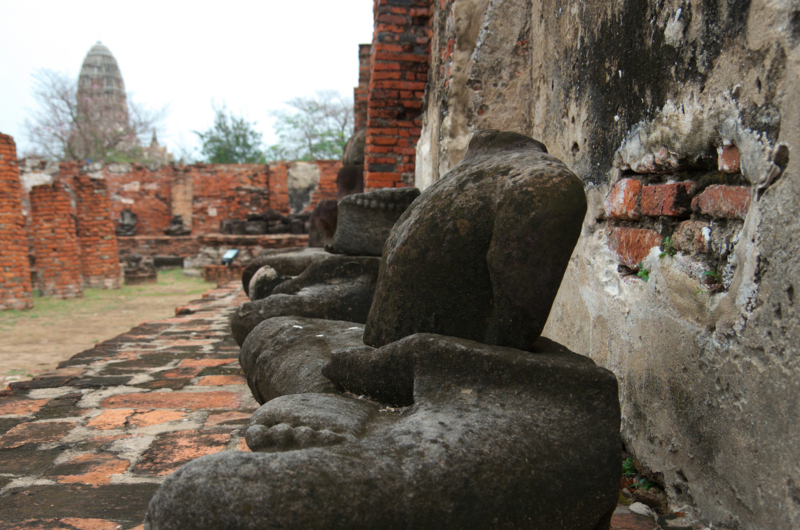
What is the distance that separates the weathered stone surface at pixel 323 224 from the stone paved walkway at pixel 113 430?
2183 millimetres

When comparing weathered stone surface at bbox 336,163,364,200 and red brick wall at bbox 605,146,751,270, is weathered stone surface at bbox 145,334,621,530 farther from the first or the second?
weathered stone surface at bbox 336,163,364,200

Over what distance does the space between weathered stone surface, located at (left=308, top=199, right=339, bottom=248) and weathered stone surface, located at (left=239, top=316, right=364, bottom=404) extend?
12.8ft

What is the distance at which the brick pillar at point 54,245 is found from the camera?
977 cm

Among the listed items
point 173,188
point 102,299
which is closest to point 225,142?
point 173,188

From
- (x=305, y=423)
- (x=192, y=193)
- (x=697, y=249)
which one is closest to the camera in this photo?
(x=305, y=423)

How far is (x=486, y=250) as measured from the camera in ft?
4.71

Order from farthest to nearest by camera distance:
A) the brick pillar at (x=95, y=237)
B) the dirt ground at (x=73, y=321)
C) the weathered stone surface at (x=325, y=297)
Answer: the brick pillar at (x=95, y=237) → the dirt ground at (x=73, y=321) → the weathered stone surface at (x=325, y=297)

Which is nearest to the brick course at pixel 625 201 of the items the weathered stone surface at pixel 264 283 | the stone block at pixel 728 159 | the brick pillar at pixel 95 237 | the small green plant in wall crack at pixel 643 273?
the small green plant in wall crack at pixel 643 273

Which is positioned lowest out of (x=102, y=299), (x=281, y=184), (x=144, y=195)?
(x=102, y=299)

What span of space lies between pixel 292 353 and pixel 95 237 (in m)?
10.8

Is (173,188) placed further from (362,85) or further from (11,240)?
(362,85)

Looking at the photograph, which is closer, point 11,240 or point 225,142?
point 11,240

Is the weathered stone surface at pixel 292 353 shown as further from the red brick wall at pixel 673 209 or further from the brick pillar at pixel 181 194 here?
the brick pillar at pixel 181 194

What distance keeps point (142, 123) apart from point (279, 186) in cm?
1101
